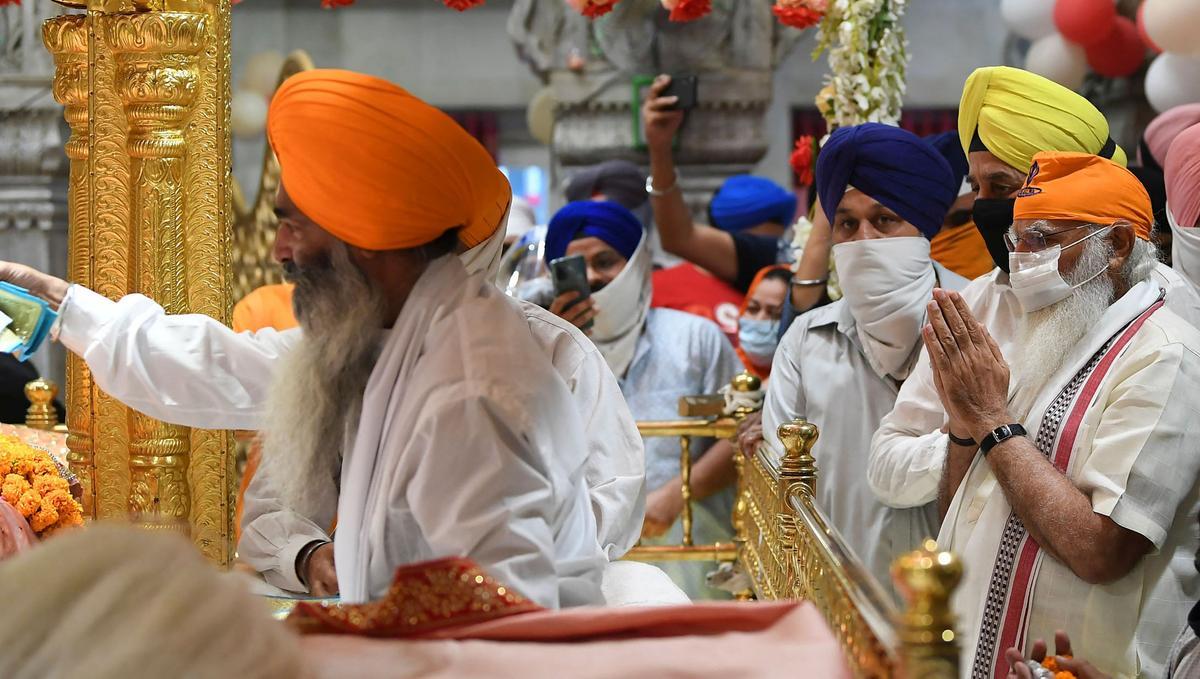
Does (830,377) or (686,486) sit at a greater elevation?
(830,377)

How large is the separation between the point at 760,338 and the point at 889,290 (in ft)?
3.38

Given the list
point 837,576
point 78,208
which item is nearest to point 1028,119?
point 837,576

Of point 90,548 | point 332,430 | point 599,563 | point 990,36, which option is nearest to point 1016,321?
point 599,563

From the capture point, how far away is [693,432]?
3.56 metres

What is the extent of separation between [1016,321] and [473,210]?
1.30 metres

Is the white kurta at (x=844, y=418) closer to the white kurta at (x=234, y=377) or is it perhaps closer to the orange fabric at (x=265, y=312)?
the white kurta at (x=234, y=377)

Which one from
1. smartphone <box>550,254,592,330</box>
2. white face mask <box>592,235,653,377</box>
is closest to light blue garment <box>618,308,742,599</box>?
white face mask <box>592,235,653,377</box>

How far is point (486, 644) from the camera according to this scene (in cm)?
163

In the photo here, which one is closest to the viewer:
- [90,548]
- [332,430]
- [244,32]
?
[90,548]

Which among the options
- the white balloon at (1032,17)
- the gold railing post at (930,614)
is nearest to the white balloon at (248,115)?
the white balloon at (1032,17)

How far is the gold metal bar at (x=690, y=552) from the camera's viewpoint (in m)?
3.46

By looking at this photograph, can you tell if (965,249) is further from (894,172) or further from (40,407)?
(40,407)

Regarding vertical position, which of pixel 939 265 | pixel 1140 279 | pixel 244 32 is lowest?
pixel 244 32

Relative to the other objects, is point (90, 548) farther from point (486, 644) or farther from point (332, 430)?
point (332, 430)
